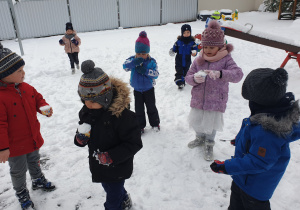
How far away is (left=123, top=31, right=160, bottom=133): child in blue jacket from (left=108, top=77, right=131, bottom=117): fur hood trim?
1652 millimetres

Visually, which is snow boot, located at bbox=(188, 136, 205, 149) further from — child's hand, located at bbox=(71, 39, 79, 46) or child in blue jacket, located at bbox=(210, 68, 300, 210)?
child's hand, located at bbox=(71, 39, 79, 46)

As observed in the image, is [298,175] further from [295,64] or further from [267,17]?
[267,17]

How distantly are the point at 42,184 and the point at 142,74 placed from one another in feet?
7.26

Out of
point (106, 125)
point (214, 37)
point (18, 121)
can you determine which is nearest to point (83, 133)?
point (106, 125)

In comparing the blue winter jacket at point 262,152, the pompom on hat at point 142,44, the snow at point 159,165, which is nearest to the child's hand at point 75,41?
the snow at point 159,165

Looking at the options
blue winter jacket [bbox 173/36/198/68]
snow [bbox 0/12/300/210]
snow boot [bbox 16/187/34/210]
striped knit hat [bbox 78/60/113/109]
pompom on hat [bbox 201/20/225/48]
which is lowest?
snow [bbox 0/12/300/210]

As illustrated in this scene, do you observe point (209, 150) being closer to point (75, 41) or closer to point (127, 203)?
point (127, 203)

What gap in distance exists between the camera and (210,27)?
119 inches

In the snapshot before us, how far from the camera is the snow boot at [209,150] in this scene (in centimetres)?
350

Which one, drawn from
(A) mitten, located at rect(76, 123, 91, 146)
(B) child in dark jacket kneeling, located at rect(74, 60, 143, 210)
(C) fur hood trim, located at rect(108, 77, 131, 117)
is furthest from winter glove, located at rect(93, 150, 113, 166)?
(C) fur hood trim, located at rect(108, 77, 131, 117)

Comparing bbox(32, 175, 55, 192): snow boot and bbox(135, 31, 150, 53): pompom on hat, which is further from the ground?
bbox(135, 31, 150, 53): pompom on hat

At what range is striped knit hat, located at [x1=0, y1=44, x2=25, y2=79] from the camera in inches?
88.0

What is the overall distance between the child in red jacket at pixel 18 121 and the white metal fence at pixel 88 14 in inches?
494

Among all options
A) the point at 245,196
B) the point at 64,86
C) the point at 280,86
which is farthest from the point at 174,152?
the point at 64,86
